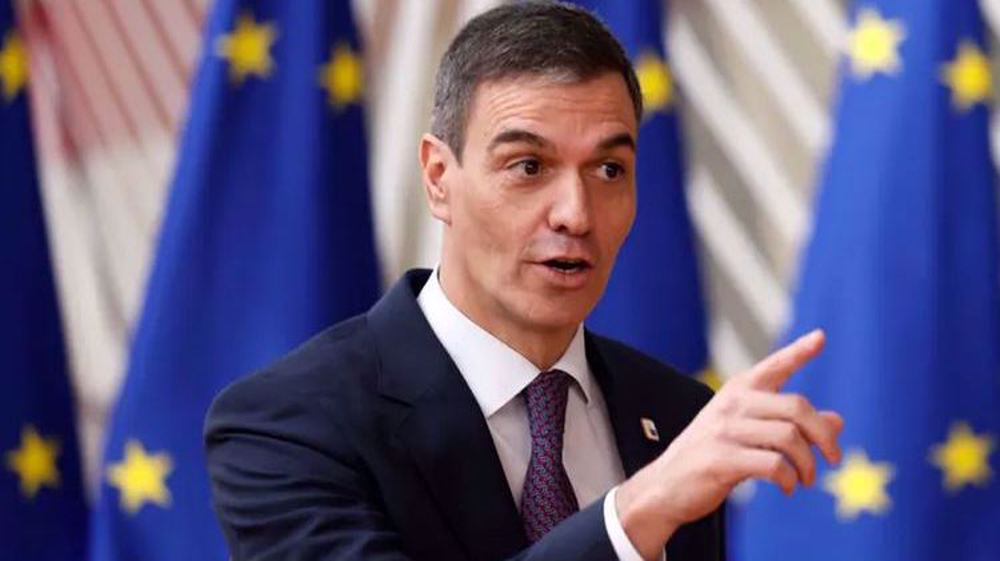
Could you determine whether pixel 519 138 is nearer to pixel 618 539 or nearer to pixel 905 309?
pixel 618 539

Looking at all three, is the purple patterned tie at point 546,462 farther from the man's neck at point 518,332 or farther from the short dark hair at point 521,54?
the short dark hair at point 521,54

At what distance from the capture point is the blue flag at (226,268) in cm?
369

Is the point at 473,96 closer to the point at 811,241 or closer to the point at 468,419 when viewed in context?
the point at 468,419

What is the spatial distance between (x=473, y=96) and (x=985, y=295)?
162cm

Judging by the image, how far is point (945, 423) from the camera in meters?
3.38

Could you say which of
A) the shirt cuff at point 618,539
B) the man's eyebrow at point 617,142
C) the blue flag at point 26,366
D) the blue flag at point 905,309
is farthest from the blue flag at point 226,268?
the shirt cuff at point 618,539

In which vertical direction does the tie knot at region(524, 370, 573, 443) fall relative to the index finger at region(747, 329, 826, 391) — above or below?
above

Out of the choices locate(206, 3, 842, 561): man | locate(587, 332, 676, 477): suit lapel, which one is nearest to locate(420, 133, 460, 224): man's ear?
locate(206, 3, 842, 561): man

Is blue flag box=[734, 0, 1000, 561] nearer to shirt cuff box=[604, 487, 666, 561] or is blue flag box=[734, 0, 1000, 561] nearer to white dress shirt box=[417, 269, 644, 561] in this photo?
white dress shirt box=[417, 269, 644, 561]

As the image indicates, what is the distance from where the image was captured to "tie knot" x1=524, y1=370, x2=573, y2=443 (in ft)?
6.97

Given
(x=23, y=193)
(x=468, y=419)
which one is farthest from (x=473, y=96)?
(x=23, y=193)

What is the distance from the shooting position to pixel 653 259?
3660mm

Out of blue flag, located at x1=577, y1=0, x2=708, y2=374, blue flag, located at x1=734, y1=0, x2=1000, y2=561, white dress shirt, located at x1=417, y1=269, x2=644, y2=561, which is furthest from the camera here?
blue flag, located at x1=577, y1=0, x2=708, y2=374

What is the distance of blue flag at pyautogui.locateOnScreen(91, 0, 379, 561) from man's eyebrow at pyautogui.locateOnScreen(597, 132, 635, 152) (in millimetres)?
1667
